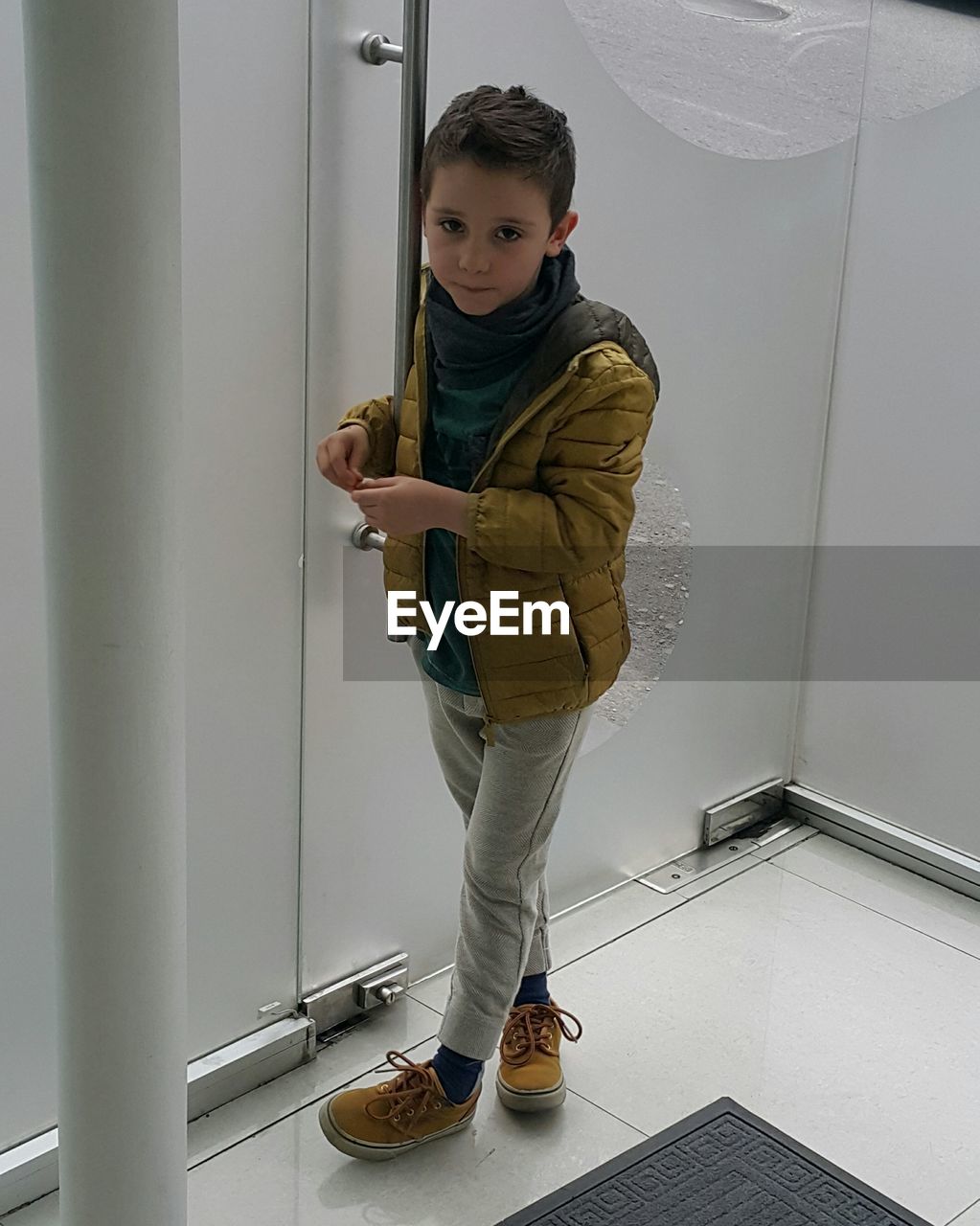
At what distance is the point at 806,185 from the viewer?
1.83m

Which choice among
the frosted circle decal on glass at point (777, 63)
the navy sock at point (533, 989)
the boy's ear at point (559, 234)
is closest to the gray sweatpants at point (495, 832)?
the navy sock at point (533, 989)

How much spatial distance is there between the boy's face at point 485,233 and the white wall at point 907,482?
0.82 meters

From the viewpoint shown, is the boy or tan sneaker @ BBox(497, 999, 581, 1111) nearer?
the boy

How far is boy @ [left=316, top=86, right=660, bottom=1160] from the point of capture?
1144mm

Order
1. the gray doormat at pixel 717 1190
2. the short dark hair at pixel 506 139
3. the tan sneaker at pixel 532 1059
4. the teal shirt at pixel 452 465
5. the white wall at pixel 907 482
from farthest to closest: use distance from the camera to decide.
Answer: the white wall at pixel 907 482, the tan sneaker at pixel 532 1059, the gray doormat at pixel 717 1190, the teal shirt at pixel 452 465, the short dark hair at pixel 506 139

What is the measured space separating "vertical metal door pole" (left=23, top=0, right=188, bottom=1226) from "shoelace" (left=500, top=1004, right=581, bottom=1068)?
20.8 inches

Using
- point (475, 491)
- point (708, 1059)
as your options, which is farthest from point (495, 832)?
point (708, 1059)

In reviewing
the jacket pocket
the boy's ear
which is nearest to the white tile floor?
the jacket pocket

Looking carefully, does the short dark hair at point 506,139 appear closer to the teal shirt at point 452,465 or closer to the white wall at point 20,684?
the teal shirt at point 452,465

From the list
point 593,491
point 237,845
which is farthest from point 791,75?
point 237,845

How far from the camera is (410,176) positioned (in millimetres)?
1184

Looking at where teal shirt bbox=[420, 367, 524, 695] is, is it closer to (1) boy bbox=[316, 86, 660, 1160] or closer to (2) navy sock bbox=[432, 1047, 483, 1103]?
(1) boy bbox=[316, 86, 660, 1160]

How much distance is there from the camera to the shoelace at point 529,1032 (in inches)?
58.9

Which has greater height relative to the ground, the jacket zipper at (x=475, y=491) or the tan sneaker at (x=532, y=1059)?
the jacket zipper at (x=475, y=491)
